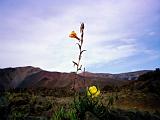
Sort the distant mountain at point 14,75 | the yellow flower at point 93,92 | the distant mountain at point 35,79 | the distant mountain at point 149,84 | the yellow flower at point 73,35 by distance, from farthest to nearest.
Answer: the distant mountain at point 14,75, the distant mountain at point 35,79, the distant mountain at point 149,84, the yellow flower at point 93,92, the yellow flower at point 73,35

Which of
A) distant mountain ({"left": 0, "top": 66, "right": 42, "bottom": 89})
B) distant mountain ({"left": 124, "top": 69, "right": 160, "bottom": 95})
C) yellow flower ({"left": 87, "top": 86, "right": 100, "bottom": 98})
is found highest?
distant mountain ({"left": 0, "top": 66, "right": 42, "bottom": 89})

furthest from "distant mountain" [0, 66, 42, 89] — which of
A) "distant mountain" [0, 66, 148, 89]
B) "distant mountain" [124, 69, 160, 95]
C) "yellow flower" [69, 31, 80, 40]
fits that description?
"yellow flower" [69, 31, 80, 40]

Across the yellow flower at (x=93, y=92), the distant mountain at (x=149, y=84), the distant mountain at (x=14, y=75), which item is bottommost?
the yellow flower at (x=93, y=92)

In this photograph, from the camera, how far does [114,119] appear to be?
8102 millimetres

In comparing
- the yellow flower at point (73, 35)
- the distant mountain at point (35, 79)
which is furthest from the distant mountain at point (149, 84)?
the yellow flower at point (73, 35)

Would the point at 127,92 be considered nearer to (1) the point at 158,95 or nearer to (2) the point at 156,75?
(1) the point at 158,95

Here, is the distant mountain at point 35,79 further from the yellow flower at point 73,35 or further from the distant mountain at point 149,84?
the yellow flower at point 73,35

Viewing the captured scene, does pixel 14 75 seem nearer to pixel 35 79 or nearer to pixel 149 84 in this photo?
pixel 35 79

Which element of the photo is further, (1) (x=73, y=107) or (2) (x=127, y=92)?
(2) (x=127, y=92)

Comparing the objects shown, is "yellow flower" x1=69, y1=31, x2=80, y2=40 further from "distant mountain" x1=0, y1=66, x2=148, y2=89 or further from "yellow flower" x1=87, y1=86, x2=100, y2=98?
"distant mountain" x1=0, y1=66, x2=148, y2=89

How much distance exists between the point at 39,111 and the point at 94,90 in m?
3.23

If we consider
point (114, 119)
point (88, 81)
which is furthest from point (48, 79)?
point (114, 119)

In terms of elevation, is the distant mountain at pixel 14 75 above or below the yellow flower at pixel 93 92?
above

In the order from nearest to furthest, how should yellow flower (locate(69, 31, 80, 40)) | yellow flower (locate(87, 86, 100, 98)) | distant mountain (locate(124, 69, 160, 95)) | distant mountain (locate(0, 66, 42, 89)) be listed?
yellow flower (locate(69, 31, 80, 40)), yellow flower (locate(87, 86, 100, 98)), distant mountain (locate(124, 69, 160, 95)), distant mountain (locate(0, 66, 42, 89))
